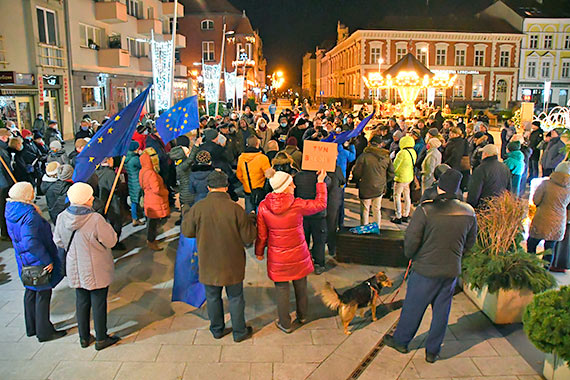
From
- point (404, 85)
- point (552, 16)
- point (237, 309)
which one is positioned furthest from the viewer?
point (552, 16)

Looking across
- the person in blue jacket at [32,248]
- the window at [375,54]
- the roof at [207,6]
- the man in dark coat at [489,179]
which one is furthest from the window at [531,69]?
the person in blue jacket at [32,248]

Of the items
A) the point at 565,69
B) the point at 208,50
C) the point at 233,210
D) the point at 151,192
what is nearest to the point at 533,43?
the point at 565,69

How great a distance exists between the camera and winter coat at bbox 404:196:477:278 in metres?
4.33

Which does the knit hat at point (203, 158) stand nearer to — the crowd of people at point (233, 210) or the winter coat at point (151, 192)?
the crowd of people at point (233, 210)

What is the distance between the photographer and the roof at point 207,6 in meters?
56.5

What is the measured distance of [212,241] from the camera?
187 inches

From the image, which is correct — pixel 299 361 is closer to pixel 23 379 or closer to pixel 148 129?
pixel 23 379

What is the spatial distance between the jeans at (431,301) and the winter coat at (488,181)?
309 centimetres

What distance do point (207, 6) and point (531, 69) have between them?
131 ft

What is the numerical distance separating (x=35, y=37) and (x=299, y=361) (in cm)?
2076

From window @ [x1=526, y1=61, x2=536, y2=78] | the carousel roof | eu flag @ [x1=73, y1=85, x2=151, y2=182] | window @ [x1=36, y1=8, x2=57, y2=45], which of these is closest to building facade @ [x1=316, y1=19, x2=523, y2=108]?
window @ [x1=526, y1=61, x2=536, y2=78]

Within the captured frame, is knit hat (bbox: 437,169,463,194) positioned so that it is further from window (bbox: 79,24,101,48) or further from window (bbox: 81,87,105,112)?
window (bbox: 79,24,101,48)

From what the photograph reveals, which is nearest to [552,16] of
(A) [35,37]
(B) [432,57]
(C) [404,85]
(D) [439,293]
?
(B) [432,57]

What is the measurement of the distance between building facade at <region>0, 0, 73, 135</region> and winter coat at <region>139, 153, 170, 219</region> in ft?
Result: 46.1
